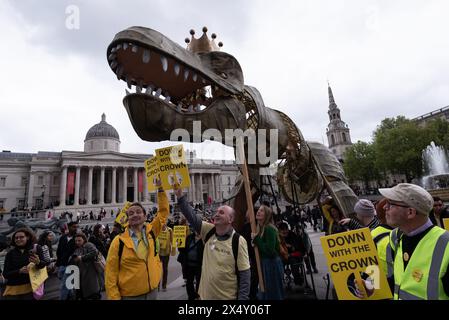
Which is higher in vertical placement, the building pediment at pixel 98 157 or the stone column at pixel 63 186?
the building pediment at pixel 98 157

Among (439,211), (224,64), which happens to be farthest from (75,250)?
(439,211)

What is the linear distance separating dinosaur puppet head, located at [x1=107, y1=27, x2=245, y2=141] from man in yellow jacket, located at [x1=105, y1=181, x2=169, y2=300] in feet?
3.69

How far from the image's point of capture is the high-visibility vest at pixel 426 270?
58.1 inches

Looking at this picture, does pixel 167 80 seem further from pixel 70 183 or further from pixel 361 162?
pixel 70 183

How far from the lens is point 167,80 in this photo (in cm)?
297

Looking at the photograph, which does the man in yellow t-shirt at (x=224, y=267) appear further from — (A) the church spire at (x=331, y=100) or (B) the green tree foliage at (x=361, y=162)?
(A) the church spire at (x=331, y=100)

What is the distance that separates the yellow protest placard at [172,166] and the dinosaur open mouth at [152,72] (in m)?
0.95

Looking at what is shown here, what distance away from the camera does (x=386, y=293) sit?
6.29 ft

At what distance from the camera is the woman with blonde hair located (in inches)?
143

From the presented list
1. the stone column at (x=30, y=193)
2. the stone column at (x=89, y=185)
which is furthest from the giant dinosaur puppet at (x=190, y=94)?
the stone column at (x=30, y=193)

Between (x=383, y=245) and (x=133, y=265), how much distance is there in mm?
2603

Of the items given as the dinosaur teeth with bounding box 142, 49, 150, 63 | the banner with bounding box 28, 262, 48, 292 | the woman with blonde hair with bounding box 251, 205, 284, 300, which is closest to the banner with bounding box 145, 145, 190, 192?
the woman with blonde hair with bounding box 251, 205, 284, 300

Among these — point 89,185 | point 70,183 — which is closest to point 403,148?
point 89,185
